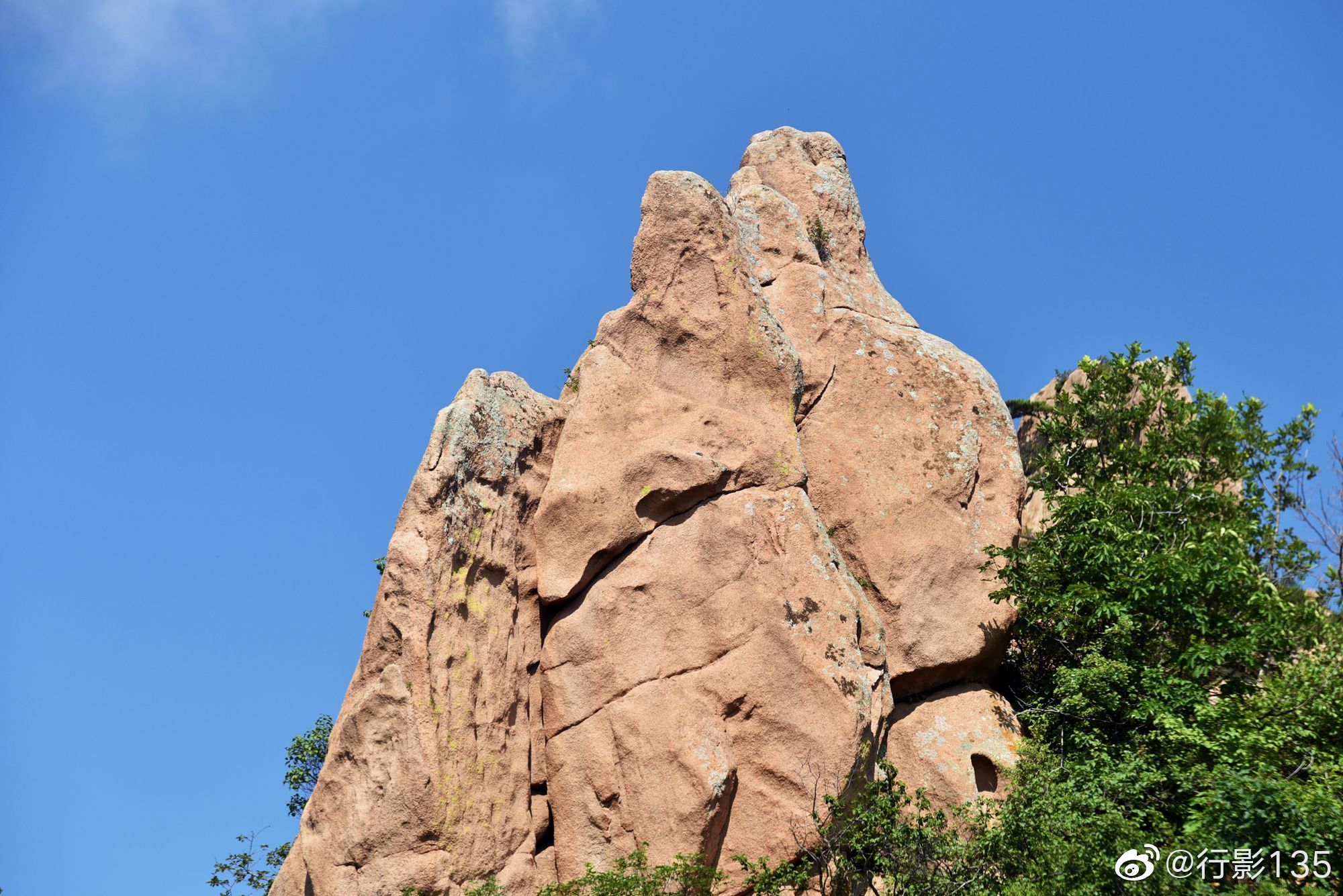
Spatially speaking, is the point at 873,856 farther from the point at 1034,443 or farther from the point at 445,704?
the point at 1034,443

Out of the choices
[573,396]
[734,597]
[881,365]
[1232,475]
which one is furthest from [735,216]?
[1232,475]

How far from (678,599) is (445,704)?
3.58m

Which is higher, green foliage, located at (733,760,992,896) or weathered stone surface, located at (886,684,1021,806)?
weathered stone surface, located at (886,684,1021,806)

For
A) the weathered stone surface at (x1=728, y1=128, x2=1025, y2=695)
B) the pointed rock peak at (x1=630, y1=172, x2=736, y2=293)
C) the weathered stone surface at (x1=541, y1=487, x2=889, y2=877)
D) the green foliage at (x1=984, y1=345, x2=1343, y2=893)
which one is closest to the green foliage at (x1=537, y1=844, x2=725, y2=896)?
the weathered stone surface at (x1=541, y1=487, x2=889, y2=877)

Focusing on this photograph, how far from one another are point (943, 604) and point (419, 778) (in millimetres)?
8642

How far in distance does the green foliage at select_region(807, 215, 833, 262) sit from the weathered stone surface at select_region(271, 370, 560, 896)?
786 centimetres

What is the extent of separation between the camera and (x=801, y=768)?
655 inches

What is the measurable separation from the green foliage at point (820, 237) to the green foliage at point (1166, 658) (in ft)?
18.9

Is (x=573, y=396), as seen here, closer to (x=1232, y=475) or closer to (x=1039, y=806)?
(x=1039, y=806)

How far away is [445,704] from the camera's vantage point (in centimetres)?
1681

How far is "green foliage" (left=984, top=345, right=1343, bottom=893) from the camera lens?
15242 mm

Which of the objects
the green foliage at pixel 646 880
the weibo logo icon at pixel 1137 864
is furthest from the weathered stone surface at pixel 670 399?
the weibo logo icon at pixel 1137 864

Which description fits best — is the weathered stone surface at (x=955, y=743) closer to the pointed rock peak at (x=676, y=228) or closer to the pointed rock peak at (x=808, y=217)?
the pointed rock peak at (x=808, y=217)

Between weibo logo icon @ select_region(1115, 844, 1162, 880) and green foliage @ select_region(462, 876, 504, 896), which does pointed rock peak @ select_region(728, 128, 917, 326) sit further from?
green foliage @ select_region(462, 876, 504, 896)
